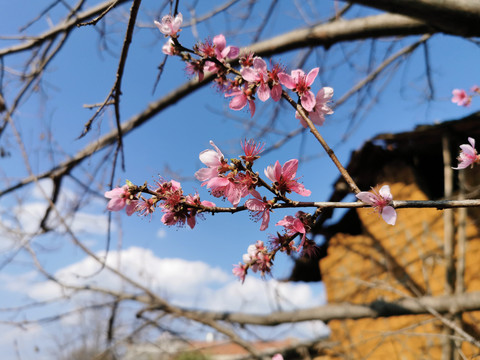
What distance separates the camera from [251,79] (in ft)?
3.74

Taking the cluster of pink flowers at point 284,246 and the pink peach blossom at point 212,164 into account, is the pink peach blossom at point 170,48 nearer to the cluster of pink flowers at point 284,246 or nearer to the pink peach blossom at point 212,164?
the pink peach blossom at point 212,164

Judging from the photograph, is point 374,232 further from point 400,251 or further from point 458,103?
point 458,103

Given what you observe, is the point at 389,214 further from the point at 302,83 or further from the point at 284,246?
the point at 302,83

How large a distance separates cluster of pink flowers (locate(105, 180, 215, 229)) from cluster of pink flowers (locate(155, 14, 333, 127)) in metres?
0.37

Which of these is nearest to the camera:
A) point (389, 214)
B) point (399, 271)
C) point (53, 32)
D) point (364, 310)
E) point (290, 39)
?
point (389, 214)

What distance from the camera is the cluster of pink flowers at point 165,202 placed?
1029mm

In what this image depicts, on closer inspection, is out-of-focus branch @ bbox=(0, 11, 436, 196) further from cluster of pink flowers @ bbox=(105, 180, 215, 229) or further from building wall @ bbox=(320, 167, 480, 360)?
building wall @ bbox=(320, 167, 480, 360)

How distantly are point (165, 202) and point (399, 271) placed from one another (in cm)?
370

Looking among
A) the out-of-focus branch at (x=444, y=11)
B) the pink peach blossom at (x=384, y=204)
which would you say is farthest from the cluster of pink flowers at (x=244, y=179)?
the out-of-focus branch at (x=444, y=11)

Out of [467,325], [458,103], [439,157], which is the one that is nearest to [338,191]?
[439,157]

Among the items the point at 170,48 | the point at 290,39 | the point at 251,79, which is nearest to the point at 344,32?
the point at 290,39

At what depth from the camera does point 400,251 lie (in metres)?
3.99

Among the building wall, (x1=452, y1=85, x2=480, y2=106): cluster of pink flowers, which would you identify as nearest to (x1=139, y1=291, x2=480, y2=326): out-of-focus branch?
the building wall

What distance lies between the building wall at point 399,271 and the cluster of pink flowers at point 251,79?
2.37m
